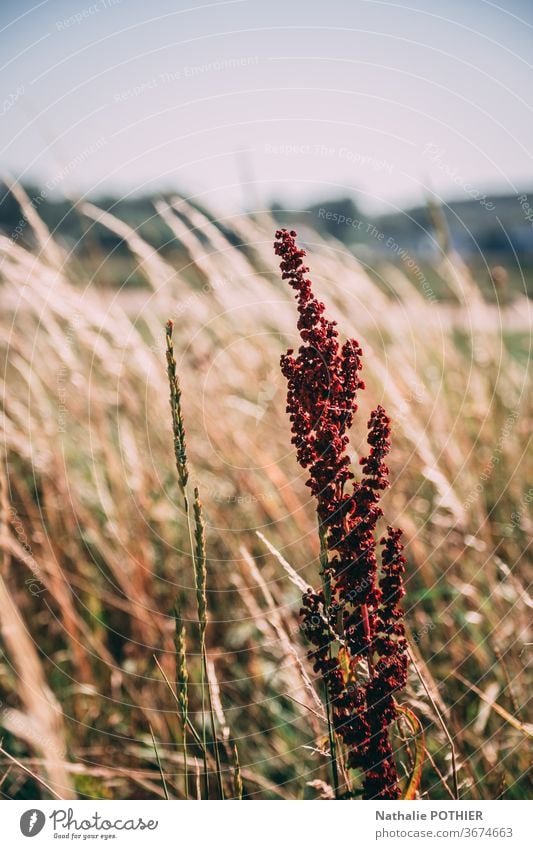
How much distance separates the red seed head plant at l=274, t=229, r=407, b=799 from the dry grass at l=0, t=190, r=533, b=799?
484 millimetres

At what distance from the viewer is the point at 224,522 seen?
2.61 meters

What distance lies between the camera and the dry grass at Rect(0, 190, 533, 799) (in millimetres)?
1957

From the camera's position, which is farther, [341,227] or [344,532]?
[341,227]

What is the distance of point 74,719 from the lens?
6.93 ft

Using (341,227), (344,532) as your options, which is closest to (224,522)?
(344,532)

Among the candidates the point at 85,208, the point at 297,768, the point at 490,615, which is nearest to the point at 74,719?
the point at 297,768

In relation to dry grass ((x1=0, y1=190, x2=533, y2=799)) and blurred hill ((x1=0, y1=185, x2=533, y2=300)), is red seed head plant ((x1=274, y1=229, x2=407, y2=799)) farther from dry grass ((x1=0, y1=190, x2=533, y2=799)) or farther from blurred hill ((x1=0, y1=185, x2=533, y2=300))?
blurred hill ((x1=0, y1=185, x2=533, y2=300))

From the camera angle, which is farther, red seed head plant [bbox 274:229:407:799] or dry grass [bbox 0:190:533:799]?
dry grass [bbox 0:190:533:799]

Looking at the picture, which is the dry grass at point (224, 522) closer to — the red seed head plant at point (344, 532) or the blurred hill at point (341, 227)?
the blurred hill at point (341, 227)

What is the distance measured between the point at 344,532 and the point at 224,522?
1.55 metres

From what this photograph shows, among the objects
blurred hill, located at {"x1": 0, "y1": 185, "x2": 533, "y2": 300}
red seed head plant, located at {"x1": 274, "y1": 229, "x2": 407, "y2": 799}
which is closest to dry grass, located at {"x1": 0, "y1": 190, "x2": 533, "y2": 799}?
blurred hill, located at {"x1": 0, "y1": 185, "x2": 533, "y2": 300}

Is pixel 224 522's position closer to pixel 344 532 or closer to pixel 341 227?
pixel 344 532
